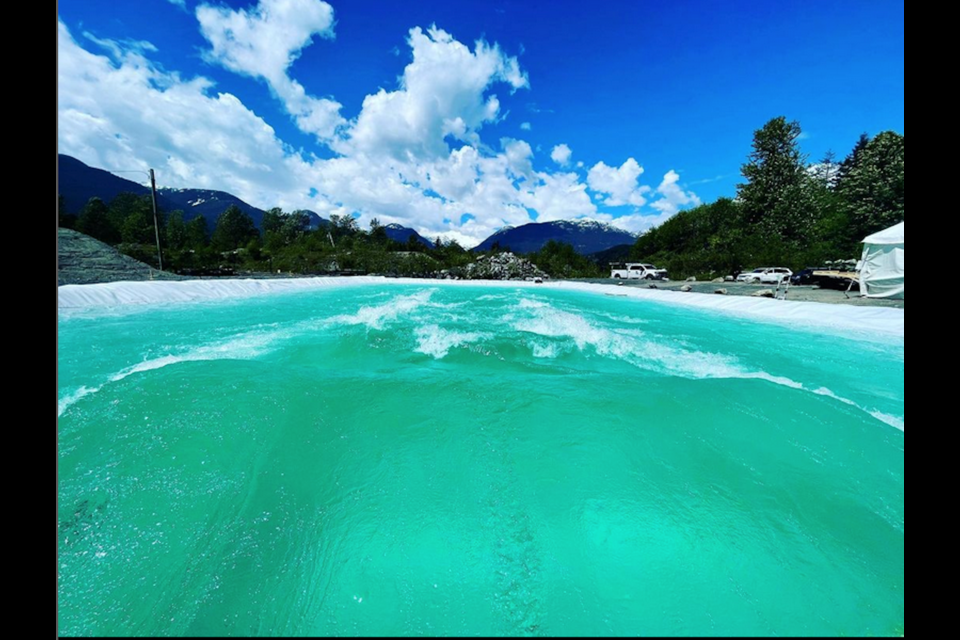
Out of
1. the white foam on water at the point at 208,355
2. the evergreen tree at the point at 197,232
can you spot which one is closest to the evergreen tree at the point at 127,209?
the evergreen tree at the point at 197,232

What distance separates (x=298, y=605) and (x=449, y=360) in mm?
3190

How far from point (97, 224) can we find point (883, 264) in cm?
5900

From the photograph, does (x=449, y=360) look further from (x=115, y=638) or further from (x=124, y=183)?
(x=124, y=183)

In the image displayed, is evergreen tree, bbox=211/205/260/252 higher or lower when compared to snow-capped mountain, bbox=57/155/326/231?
lower

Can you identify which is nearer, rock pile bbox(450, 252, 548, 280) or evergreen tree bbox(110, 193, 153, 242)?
rock pile bbox(450, 252, 548, 280)

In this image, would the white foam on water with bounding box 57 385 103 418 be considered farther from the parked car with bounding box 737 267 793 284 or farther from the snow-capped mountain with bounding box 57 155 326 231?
the snow-capped mountain with bounding box 57 155 326 231

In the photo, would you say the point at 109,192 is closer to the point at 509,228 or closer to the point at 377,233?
the point at 377,233

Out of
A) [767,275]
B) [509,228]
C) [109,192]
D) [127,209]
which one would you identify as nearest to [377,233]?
[127,209]

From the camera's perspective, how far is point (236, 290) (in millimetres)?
12750

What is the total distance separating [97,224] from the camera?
3481 cm

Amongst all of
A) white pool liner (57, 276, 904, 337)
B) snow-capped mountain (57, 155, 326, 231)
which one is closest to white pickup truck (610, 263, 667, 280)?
white pool liner (57, 276, 904, 337)

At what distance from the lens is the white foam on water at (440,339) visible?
4.75 meters

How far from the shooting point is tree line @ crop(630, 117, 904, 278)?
17859mm
